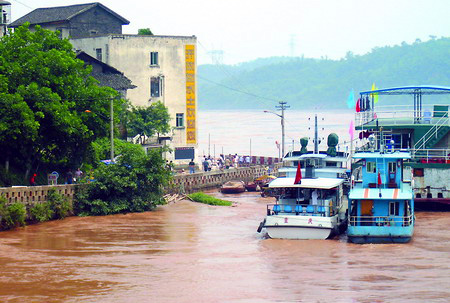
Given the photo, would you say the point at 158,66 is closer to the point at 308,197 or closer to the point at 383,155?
the point at 383,155

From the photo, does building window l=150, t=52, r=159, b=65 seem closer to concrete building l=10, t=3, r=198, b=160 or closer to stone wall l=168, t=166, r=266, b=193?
concrete building l=10, t=3, r=198, b=160

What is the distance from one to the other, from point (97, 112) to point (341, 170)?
15626 millimetres

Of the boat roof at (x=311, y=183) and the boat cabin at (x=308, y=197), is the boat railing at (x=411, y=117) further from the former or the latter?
the boat roof at (x=311, y=183)

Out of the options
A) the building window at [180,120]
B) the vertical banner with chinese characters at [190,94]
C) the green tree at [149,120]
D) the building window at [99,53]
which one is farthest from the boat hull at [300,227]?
the building window at [99,53]

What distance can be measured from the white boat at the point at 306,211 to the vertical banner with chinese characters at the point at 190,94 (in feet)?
125

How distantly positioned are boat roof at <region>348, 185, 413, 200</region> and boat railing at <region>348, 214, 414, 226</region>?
926 mm

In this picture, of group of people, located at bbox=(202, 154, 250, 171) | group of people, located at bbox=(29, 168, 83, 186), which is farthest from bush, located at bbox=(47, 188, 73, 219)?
group of people, located at bbox=(202, 154, 250, 171)

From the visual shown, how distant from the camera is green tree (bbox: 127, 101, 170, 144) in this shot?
73.1m

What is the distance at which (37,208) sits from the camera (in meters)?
47.5

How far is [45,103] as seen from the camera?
4872 centimetres

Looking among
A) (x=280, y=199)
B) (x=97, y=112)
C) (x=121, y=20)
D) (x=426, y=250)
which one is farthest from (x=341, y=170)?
(x=121, y=20)

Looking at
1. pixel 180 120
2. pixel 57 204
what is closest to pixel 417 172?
pixel 57 204

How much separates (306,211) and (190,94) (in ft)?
140

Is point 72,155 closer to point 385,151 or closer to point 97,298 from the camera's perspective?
point 385,151
